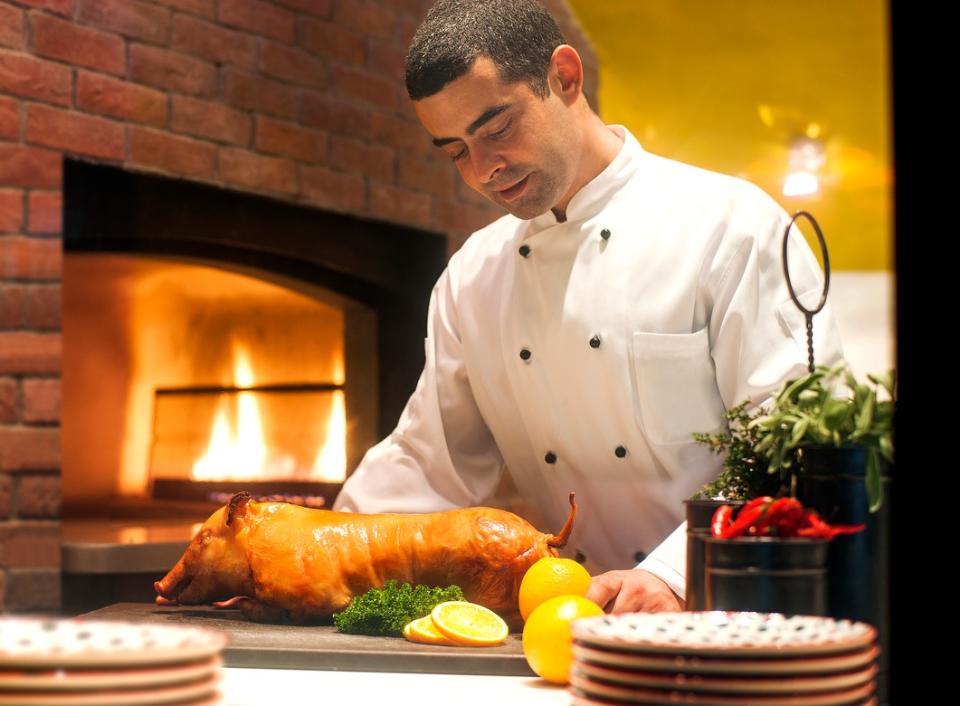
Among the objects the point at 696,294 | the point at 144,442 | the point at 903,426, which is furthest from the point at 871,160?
the point at 144,442

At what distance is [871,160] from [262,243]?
1.31 meters

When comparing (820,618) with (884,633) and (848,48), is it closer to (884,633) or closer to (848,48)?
(884,633)

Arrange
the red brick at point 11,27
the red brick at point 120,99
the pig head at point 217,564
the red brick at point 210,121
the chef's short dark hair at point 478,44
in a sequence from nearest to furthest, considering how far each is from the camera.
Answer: the pig head at point 217,564
the chef's short dark hair at point 478,44
the red brick at point 11,27
the red brick at point 120,99
the red brick at point 210,121

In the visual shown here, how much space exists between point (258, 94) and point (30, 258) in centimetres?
65

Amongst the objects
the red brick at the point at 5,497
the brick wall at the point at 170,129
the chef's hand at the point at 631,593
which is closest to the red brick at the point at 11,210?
the brick wall at the point at 170,129

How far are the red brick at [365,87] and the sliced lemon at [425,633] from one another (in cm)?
165

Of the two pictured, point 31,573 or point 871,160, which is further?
point 31,573

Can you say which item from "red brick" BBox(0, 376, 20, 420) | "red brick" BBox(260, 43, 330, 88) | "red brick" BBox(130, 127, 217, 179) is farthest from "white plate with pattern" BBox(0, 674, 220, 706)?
"red brick" BBox(260, 43, 330, 88)

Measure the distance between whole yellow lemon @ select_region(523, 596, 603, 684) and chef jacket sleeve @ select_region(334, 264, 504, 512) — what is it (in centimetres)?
64

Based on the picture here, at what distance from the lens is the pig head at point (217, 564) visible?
1445 millimetres

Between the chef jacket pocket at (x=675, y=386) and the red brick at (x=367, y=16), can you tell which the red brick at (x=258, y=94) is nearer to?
the red brick at (x=367, y=16)

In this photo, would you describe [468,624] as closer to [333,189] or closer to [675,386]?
[675,386]

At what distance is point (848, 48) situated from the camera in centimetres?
188

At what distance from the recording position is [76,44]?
2285 mm
